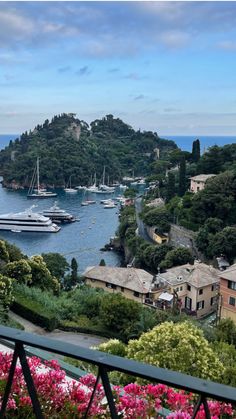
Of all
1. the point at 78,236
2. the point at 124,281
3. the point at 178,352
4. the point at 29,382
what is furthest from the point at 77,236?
the point at 29,382

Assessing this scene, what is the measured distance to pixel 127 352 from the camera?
604 centimetres

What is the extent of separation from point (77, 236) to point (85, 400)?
99.8ft

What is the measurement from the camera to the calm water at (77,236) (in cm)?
2752

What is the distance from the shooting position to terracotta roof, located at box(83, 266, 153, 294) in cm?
1731

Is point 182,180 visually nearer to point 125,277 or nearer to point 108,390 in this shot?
point 125,277

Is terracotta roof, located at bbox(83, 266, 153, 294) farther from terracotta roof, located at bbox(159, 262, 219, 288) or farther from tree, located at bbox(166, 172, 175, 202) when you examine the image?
tree, located at bbox(166, 172, 175, 202)

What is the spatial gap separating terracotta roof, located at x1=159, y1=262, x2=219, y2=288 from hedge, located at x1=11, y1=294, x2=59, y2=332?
8.53m

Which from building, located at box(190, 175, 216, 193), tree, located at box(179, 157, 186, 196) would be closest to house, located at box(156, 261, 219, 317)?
building, located at box(190, 175, 216, 193)

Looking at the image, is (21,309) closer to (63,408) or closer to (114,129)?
(63,408)

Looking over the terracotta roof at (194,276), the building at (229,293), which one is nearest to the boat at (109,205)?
the terracotta roof at (194,276)

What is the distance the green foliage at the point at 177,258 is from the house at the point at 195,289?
367cm

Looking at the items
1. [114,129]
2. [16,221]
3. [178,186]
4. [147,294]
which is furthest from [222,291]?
[114,129]

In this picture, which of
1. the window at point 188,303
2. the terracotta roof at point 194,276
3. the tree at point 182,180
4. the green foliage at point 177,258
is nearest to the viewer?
the terracotta roof at point 194,276

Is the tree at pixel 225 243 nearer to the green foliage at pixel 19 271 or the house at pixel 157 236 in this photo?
the house at pixel 157 236
